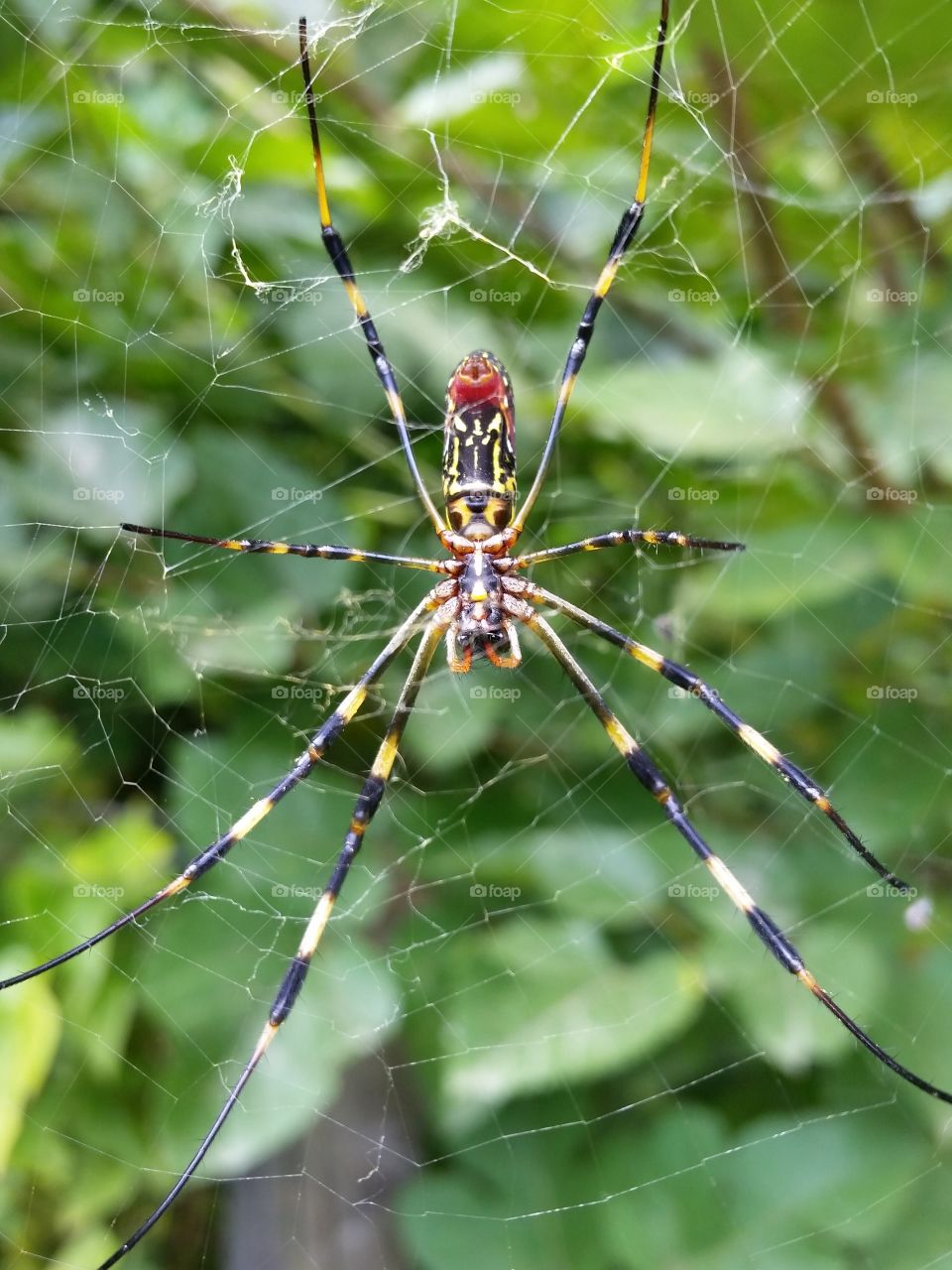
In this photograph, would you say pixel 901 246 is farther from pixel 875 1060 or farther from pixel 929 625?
pixel 875 1060

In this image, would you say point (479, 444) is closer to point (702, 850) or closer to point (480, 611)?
point (480, 611)

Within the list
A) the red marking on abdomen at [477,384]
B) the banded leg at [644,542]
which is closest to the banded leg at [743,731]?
the banded leg at [644,542]

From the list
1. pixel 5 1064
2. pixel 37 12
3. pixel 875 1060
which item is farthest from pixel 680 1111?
pixel 37 12

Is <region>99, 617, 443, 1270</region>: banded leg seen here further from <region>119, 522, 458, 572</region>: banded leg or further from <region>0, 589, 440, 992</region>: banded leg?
<region>119, 522, 458, 572</region>: banded leg

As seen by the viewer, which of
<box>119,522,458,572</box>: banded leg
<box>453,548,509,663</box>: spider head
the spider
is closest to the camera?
the spider

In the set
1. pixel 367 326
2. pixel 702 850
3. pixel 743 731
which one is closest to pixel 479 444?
pixel 367 326

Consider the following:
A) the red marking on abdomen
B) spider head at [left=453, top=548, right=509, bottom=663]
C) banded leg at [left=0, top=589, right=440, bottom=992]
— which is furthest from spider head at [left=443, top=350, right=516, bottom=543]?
banded leg at [left=0, top=589, right=440, bottom=992]

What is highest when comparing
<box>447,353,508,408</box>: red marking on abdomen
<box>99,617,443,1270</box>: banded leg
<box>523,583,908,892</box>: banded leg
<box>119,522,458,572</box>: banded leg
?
<box>447,353,508,408</box>: red marking on abdomen
